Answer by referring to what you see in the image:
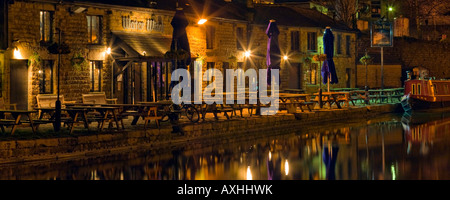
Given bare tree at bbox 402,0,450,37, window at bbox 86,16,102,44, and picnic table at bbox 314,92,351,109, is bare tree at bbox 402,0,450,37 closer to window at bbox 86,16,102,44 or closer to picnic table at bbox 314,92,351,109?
picnic table at bbox 314,92,351,109

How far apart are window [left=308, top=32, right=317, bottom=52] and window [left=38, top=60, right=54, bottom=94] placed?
2238 cm

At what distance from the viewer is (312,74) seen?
4647cm

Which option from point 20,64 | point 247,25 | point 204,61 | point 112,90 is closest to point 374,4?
point 247,25

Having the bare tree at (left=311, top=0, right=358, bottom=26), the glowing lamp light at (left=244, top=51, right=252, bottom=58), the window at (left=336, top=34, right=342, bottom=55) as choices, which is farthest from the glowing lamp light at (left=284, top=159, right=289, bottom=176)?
the bare tree at (left=311, top=0, right=358, bottom=26)

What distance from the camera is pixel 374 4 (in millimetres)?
73812

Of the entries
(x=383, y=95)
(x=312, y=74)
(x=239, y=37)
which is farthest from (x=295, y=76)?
(x=239, y=37)

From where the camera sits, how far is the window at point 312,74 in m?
45.8

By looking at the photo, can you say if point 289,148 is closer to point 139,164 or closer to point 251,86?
point 139,164

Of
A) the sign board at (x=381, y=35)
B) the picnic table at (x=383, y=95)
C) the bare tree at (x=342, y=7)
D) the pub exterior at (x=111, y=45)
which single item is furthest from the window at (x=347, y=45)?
the pub exterior at (x=111, y=45)

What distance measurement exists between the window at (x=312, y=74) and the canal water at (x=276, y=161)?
22.4 meters

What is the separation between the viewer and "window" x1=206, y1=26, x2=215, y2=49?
36750 millimetres

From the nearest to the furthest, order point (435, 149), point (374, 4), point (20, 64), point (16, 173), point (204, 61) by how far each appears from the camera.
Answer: point (16, 173) → point (435, 149) → point (20, 64) → point (204, 61) → point (374, 4)

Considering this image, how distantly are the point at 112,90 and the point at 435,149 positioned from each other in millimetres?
15479
